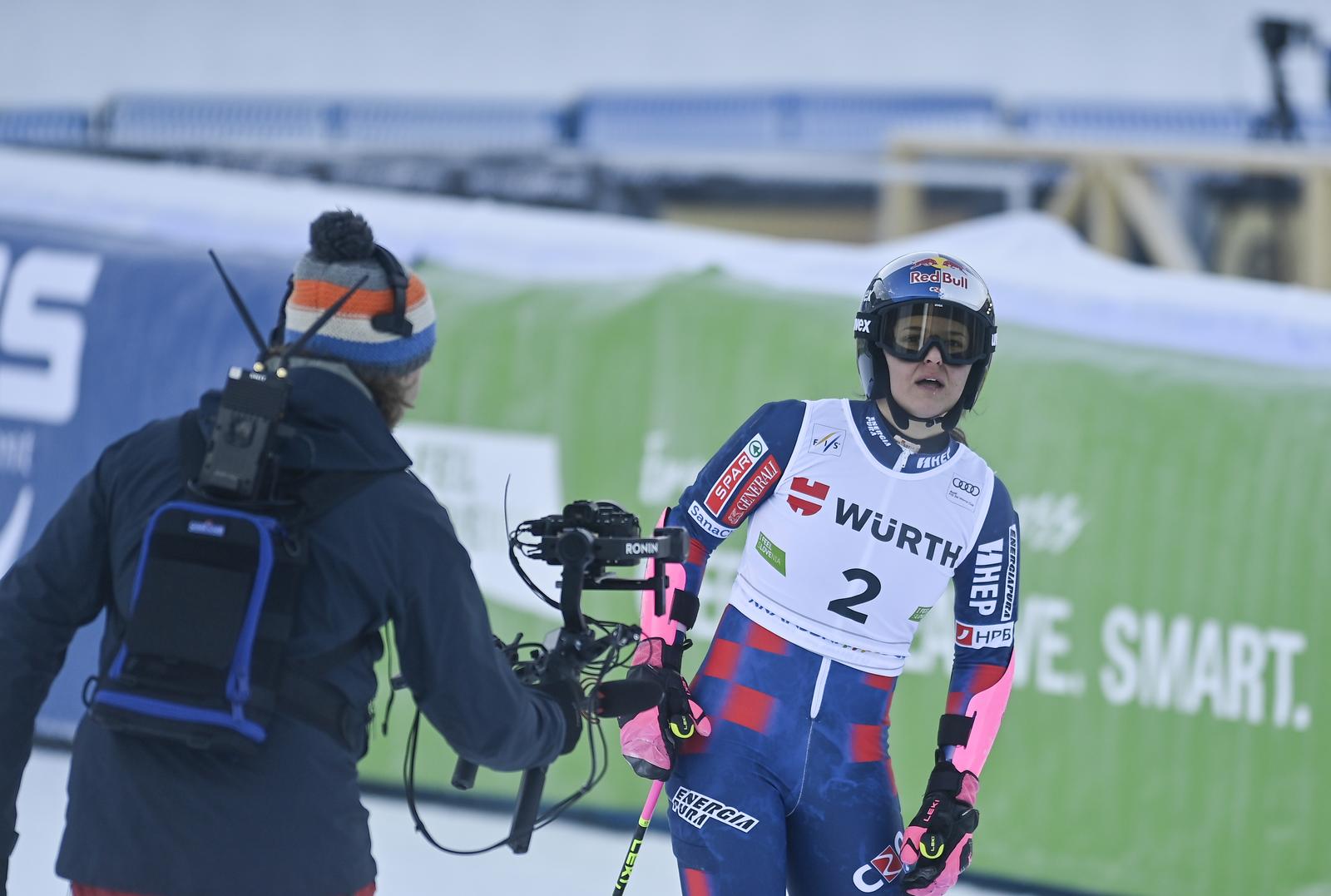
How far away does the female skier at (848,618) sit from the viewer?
3062 millimetres

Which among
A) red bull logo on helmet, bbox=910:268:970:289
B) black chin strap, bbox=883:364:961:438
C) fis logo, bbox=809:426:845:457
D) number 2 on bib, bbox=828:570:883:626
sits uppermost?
red bull logo on helmet, bbox=910:268:970:289

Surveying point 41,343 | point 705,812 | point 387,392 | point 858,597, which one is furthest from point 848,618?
point 41,343

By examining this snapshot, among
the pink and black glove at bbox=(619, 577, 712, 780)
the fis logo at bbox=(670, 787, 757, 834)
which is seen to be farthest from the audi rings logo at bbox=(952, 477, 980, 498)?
the fis logo at bbox=(670, 787, 757, 834)

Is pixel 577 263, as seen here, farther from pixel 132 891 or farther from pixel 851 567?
pixel 132 891

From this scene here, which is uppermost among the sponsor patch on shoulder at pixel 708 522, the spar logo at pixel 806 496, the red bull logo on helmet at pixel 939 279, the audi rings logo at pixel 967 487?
the red bull logo on helmet at pixel 939 279

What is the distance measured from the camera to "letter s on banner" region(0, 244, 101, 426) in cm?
666

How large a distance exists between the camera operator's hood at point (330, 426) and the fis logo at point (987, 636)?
1.42 meters

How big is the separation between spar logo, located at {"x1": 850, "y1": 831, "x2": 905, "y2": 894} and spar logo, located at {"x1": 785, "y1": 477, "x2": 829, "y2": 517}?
2.21 feet

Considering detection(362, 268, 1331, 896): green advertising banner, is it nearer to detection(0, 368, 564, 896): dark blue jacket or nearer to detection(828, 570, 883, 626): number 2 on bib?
detection(828, 570, 883, 626): number 2 on bib

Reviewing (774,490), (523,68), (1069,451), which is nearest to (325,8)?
(523,68)

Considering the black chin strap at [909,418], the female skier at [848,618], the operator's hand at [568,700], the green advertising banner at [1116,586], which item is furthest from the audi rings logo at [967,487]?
the green advertising banner at [1116,586]

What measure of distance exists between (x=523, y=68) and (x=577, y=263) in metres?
11.8

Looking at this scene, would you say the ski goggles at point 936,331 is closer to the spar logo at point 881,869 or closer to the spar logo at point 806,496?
the spar logo at point 806,496

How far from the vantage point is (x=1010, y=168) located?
10.7m
